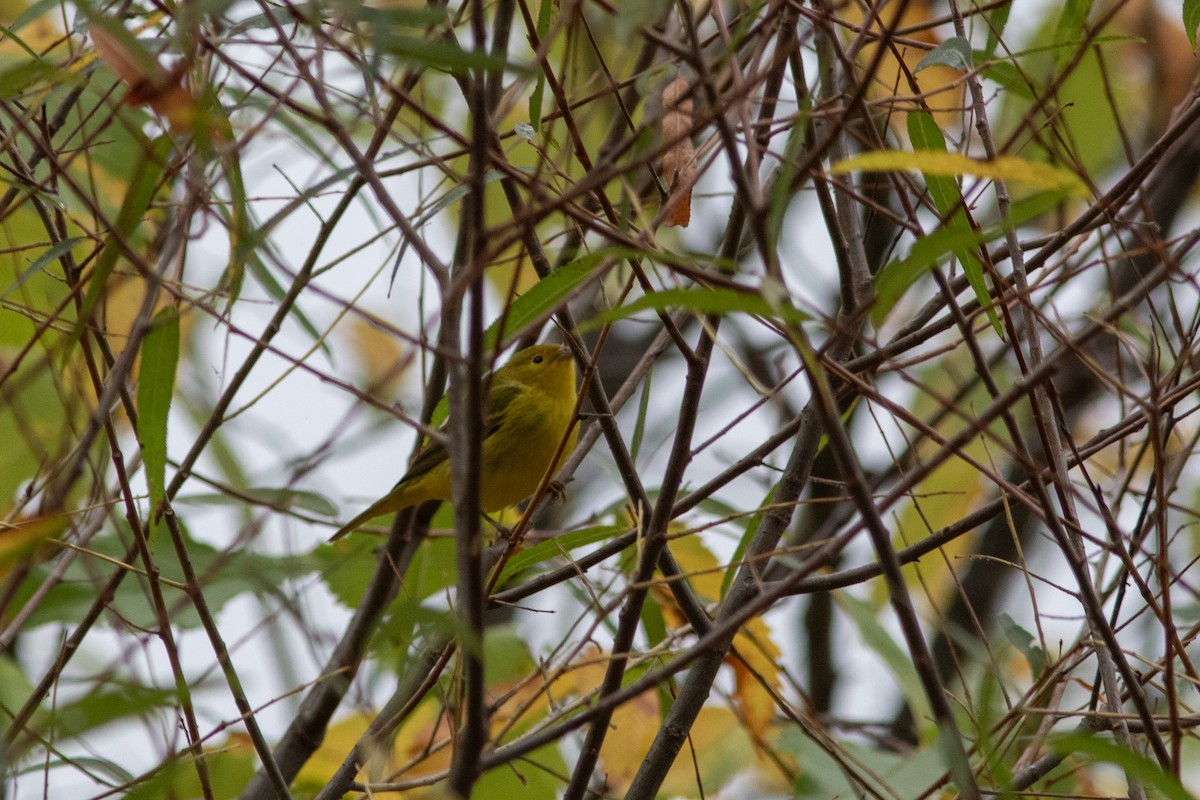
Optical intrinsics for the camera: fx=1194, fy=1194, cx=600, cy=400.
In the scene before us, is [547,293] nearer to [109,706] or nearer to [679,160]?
[679,160]

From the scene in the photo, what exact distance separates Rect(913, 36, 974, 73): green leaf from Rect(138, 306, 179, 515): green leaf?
3.55ft

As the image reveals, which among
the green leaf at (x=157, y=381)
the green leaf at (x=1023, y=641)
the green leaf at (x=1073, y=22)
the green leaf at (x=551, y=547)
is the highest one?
the green leaf at (x=1073, y=22)

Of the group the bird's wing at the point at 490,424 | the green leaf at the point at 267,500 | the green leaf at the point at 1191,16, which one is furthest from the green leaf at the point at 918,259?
the bird's wing at the point at 490,424

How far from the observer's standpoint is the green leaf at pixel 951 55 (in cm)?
169

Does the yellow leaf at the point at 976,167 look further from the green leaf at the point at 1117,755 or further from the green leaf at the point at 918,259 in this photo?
the green leaf at the point at 1117,755

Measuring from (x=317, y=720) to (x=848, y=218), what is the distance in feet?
4.78

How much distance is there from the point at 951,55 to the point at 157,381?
1179 millimetres

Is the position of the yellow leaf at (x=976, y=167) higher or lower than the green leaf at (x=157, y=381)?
lower

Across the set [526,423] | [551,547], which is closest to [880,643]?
[551,547]

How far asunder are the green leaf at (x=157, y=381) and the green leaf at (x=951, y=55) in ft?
3.55

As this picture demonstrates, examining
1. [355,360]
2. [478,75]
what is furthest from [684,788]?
[355,360]

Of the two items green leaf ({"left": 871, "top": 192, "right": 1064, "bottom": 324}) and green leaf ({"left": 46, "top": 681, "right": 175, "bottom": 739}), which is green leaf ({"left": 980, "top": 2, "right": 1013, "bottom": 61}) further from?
green leaf ({"left": 46, "top": 681, "right": 175, "bottom": 739})

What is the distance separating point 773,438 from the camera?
2023 millimetres

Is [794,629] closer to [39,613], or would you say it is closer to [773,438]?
[773,438]
